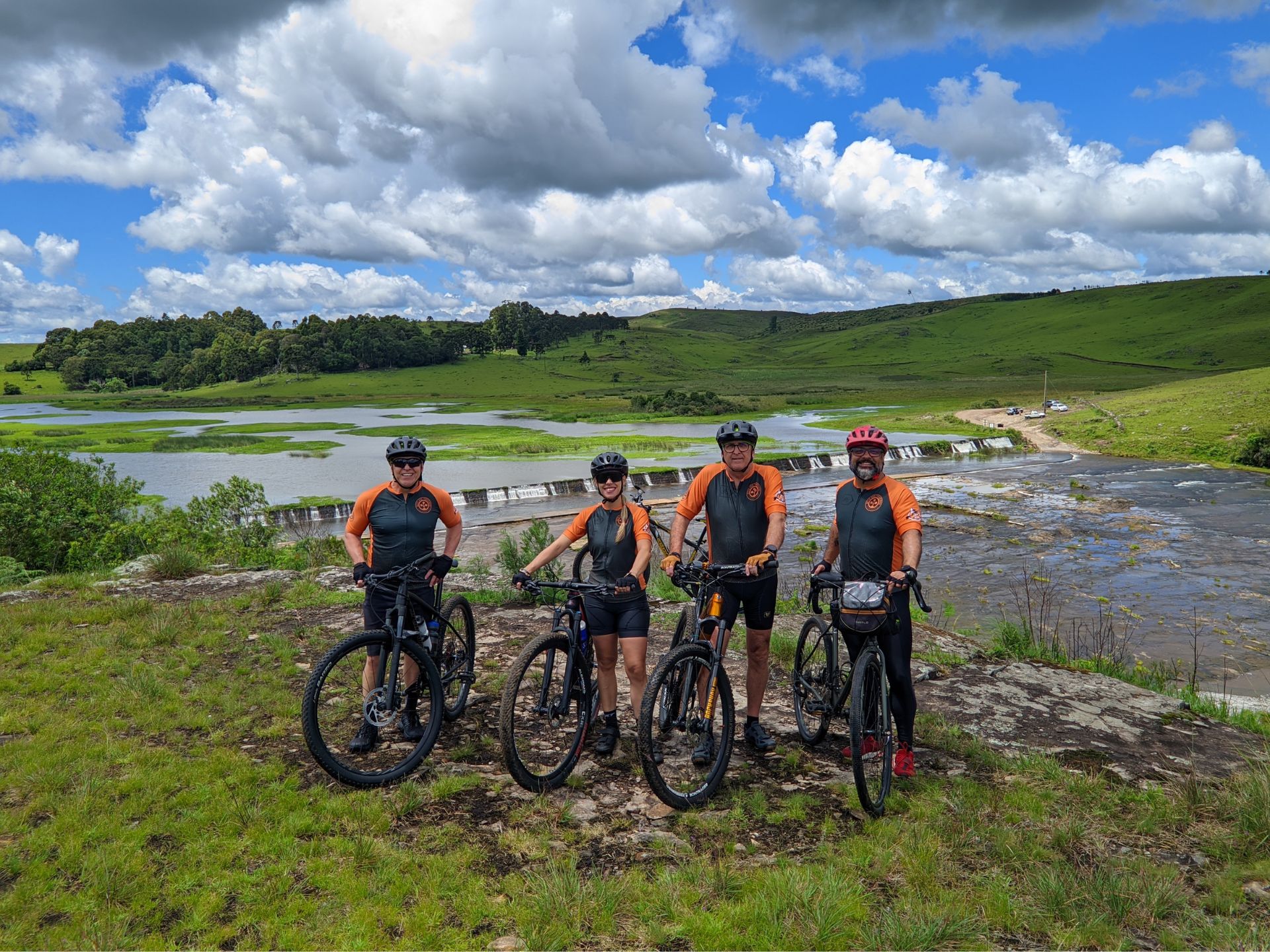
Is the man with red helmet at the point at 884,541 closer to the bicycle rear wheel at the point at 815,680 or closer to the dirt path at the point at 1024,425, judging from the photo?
the bicycle rear wheel at the point at 815,680

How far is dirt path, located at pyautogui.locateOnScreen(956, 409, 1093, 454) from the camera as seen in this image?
5520 centimetres

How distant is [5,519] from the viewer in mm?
17766

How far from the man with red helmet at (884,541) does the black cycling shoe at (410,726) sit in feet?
12.7

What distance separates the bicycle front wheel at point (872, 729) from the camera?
224 inches

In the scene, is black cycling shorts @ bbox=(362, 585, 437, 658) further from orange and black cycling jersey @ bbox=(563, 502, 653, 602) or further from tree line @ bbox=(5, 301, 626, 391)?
tree line @ bbox=(5, 301, 626, 391)

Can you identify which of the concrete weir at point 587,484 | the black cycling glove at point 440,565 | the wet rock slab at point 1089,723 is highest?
the black cycling glove at point 440,565

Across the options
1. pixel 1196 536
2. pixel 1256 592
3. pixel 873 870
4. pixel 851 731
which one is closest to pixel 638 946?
pixel 873 870

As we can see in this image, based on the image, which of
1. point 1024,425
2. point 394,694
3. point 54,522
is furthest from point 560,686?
point 1024,425

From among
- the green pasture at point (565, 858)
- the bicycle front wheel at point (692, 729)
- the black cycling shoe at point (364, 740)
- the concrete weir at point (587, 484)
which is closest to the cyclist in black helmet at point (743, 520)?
the bicycle front wheel at point (692, 729)

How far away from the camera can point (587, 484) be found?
134 ft

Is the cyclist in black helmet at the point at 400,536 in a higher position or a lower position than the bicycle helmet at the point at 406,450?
lower

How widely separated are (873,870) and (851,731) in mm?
948

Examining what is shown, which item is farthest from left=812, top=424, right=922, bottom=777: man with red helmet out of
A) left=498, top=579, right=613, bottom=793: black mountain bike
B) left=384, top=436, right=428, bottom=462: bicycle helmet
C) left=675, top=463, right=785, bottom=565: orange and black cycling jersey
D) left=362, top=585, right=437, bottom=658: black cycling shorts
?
left=384, top=436, right=428, bottom=462: bicycle helmet

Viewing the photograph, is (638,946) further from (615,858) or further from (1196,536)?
(1196,536)
